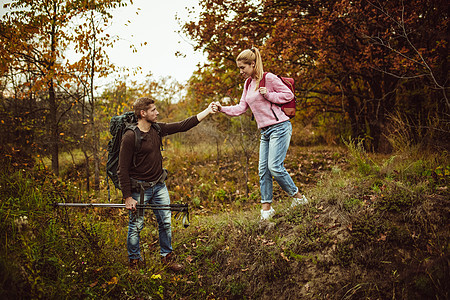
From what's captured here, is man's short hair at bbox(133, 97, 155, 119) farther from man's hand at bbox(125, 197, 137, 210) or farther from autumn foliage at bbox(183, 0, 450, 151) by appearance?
autumn foliage at bbox(183, 0, 450, 151)

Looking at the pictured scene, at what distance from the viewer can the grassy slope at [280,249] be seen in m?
2.61

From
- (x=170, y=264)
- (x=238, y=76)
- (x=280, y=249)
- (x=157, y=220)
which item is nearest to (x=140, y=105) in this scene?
(x=157, y=220)

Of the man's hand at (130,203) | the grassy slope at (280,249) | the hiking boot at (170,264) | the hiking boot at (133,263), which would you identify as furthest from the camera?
the hiking boot at (170,264)

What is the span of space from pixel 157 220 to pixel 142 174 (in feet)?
2.14

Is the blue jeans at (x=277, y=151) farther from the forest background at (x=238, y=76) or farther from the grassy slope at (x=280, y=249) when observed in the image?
the forest background at (x=238, y=76)

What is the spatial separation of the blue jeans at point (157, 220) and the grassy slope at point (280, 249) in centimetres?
22

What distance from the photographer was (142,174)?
3256mm

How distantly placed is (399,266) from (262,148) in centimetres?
209

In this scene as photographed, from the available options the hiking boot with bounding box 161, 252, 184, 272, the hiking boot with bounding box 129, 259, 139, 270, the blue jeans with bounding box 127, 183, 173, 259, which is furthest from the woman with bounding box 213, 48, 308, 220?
the hiking boot with bounding box 129, 259, 139, 270

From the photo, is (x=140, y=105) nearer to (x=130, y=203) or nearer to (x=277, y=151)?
(x=130, y=203)

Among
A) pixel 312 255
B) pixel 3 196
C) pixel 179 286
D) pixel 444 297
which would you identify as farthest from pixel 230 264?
pixel 3 196

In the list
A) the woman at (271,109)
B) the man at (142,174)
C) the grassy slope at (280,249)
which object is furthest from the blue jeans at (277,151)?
the man at (142,174)

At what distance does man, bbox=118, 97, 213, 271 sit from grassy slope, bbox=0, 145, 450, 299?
1.05 feet

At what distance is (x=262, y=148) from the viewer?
12.6 ft
